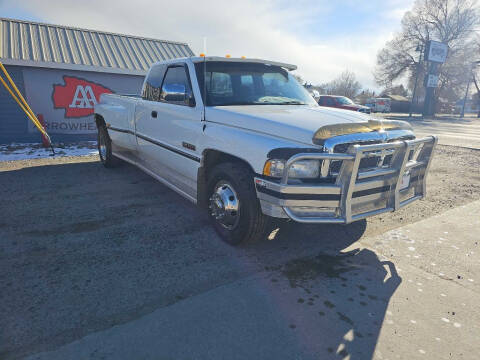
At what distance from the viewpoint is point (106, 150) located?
6918 millimetres

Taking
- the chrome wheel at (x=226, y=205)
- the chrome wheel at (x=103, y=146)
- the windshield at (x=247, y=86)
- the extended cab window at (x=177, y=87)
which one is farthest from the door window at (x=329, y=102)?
the chrome wheel at (x=226, y=205)

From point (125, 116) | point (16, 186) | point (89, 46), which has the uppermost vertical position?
point (89, 46)

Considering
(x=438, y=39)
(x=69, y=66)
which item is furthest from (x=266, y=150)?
(x=438, y=39)

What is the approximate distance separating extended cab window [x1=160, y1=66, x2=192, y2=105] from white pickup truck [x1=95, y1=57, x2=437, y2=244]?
13mm

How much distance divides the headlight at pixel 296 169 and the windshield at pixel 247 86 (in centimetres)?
130

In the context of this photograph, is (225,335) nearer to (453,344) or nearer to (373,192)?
(453,344)

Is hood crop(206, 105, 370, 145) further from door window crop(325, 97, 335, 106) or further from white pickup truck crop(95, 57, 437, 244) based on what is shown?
door window crop(325, 97, 335, 106)

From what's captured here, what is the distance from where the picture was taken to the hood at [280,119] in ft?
9.86

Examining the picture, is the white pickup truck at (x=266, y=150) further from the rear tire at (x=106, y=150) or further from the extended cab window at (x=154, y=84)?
the rear tire at (x=106, y=150)

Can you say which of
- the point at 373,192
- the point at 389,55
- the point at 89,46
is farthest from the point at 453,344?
the point at 389,55

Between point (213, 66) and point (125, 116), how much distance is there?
7.84 ft

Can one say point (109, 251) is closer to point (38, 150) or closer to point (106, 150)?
point (106, 150)

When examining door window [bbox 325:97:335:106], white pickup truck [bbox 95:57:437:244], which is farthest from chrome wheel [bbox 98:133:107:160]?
door window [bbox 325:97:335:106]

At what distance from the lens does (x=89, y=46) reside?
11047mm
